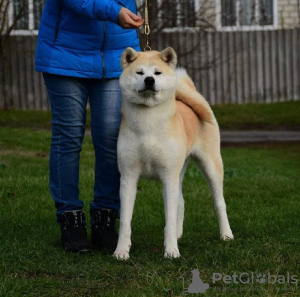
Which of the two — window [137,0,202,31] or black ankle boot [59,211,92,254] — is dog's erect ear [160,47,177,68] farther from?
window [137,0,202,31]

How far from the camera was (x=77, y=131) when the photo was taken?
4.55 m

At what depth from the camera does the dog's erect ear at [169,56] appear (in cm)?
426

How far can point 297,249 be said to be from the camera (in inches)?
169

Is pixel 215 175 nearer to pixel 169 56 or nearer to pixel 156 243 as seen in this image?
pixel 156 243

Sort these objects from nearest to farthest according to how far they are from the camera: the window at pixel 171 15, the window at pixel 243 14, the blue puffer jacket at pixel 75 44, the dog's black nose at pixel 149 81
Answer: the dog's black nose at pixel 149 81
the blue puffer jacket at pixel 75 44
the window at pixel 171 15
the window at pixel 243 14

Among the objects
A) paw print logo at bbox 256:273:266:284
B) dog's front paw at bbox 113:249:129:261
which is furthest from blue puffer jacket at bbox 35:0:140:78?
paw print logo at bbox 256:273:266:284

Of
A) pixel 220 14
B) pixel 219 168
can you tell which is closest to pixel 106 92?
pixel 219 168

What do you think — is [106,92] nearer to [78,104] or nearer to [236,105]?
[78,104]

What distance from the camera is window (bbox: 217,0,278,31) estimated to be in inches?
730

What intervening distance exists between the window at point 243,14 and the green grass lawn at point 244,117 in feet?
9.78

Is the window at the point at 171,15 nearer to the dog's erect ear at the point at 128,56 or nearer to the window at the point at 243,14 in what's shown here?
the window at the point at 243,14

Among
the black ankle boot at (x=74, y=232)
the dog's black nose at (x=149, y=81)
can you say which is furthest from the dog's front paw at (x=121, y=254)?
the dog's black nose at (x=149, y=81)

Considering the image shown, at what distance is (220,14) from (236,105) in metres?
2.95

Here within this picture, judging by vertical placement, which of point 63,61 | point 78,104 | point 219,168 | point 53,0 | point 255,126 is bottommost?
point 255,126
